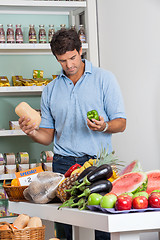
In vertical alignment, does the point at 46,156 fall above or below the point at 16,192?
below

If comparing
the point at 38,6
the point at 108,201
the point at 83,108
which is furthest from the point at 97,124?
the point at 38,6

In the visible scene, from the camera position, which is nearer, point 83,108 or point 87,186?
point 87,186

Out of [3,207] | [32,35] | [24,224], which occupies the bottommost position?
[3,207]

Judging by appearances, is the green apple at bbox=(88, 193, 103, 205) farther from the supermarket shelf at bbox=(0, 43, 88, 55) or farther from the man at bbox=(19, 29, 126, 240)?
the supermarket shelf at bbox=(0, 43, 88, 55)

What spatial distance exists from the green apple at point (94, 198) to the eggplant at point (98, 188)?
0.10 feet

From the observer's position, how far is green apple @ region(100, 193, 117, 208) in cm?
156

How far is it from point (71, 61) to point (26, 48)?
142 cm

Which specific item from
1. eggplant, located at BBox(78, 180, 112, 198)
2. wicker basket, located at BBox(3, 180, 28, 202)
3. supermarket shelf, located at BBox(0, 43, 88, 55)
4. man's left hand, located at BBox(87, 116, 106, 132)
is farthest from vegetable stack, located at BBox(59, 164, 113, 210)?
supermarket shelf, located at BBox(0, 43, 88, 55)

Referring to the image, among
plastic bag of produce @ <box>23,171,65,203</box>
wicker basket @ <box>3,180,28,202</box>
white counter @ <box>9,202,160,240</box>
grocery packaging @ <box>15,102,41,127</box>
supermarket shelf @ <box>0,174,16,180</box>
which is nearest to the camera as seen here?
white counter @ <box>9,202,160,240</box>

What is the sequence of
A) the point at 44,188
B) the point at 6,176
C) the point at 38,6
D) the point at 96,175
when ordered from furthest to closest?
1. the point at 38,6
2. the point at 6,176
3. the point at 44,188
4. the point at 96,175

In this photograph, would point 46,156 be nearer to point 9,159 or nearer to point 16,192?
point 9,159

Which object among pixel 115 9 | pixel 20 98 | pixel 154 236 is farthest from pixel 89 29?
pixel 154 236

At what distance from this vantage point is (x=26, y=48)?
12.8 feet

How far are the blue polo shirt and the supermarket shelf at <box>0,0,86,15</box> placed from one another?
1.44 metres
